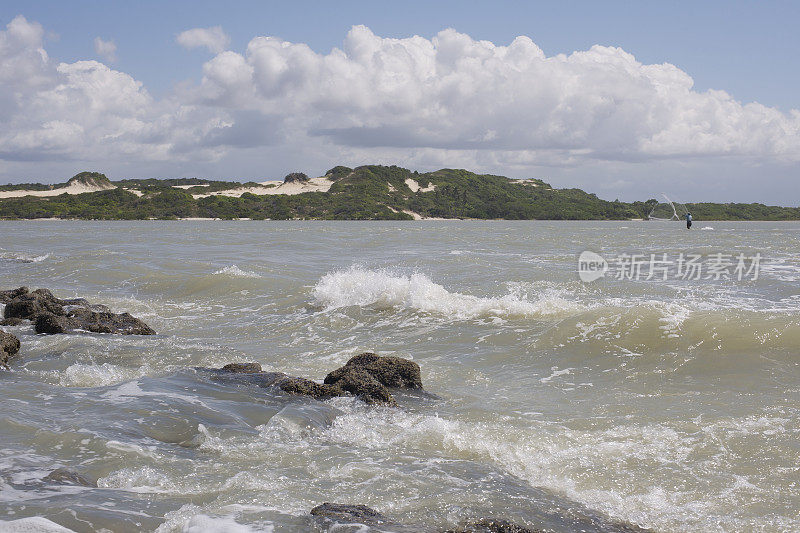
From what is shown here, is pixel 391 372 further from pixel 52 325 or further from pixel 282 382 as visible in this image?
pixel 52 325

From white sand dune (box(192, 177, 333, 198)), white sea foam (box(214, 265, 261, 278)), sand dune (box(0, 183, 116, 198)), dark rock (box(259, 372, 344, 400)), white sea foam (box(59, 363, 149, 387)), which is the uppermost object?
white sand dune (box(192, 177, 333, 198))

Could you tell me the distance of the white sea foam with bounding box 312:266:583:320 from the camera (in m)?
12.5

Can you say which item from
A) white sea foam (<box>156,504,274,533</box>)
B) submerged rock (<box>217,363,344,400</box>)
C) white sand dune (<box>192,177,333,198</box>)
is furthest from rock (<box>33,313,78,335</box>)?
white sand dune (<box>192,177,333,198</box>)

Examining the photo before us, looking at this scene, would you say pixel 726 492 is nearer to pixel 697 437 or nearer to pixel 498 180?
pixel 697 437

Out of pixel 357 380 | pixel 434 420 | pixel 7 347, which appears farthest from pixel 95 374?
pixel 434 420

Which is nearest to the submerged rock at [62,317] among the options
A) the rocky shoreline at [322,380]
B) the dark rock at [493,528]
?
the rocky shoreline at [322,380]

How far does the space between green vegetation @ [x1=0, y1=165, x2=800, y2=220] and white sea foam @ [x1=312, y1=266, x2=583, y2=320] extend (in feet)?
268

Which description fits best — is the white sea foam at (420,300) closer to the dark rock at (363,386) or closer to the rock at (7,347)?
the dark rock at (363,386)

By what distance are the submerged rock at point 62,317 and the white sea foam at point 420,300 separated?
4411 mm

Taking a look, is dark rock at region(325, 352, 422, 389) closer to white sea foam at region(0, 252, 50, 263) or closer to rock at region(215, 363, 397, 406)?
rock at region(215, 363, 397, 406)

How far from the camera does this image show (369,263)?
80.6 feet

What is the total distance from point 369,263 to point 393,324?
1248 centimetres

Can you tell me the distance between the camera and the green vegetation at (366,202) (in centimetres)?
9394

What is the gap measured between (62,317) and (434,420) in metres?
7.48
